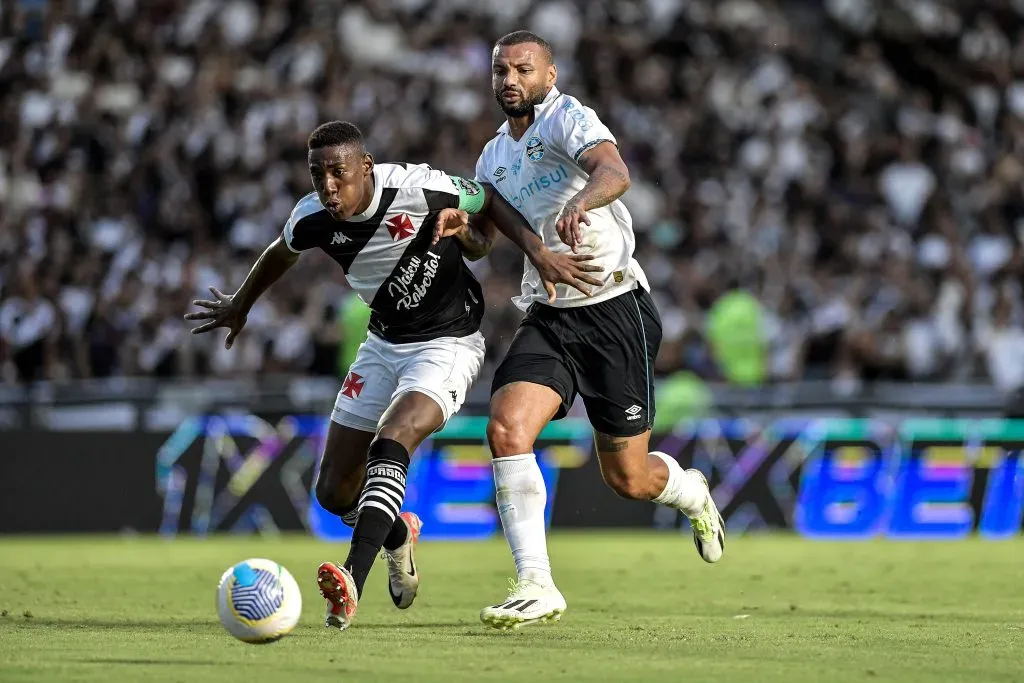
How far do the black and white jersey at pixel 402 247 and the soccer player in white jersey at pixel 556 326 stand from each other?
1.02 ft

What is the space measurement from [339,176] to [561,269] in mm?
1215

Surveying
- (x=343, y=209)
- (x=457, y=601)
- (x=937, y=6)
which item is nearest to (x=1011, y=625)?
(x=457, y=601)

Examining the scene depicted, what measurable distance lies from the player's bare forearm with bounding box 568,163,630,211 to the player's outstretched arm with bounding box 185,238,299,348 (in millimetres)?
1695

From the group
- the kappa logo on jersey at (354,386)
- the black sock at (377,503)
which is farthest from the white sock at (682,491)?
the black sock at (377,503)

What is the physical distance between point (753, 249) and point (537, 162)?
481 inches

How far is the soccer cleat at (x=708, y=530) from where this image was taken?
31.6 ft

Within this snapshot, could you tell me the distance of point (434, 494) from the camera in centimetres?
A: 1584

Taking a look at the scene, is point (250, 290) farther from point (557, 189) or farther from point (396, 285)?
point (557, 189)

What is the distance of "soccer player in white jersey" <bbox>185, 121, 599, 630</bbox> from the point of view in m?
8.15

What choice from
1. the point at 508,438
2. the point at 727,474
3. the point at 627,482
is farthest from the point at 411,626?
the point at 727,474

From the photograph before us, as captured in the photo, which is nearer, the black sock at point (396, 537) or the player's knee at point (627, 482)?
the black sock at point (396, 537)

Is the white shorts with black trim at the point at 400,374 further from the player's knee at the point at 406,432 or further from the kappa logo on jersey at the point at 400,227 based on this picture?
the kappa logo on jersey at the point at 400,227

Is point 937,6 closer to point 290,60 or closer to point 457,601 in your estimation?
point 290,60

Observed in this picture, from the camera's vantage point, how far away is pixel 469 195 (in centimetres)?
852
